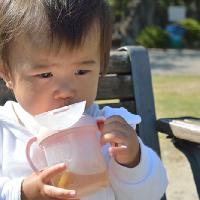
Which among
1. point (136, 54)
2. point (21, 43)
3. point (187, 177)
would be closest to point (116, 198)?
point (21, 43)

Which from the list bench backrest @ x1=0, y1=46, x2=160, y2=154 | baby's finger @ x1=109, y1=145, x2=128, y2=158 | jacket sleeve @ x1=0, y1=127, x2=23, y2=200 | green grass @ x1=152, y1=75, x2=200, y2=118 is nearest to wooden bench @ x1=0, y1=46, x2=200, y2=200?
bench backrest @ x1=0, y1=46, x2=160, y2=154

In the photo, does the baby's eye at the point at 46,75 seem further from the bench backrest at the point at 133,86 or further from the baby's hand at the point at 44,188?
the bench backrest at the point at 133,86

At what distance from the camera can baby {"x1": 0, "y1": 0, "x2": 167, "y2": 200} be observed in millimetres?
1693

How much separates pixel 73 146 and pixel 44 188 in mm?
143

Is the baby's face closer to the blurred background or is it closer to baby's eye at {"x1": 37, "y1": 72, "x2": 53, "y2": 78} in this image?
baby's eye at {"x1": 37, "y1": 72, "x2": 53, "y2": 78}

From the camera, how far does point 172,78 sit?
1303 centimetres

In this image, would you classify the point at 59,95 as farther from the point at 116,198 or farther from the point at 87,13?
the point at 116,198

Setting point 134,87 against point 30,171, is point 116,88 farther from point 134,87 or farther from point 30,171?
point 30,171

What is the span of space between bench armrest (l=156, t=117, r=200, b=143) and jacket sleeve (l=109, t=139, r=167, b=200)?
16.6 inches

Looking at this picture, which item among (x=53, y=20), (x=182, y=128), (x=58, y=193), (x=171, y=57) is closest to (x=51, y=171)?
(x=58, y=193)

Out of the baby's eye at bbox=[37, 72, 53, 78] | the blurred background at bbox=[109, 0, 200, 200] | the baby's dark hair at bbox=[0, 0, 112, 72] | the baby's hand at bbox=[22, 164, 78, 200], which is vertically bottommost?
the blurred background at bbox=[109, 0, 200, 200]

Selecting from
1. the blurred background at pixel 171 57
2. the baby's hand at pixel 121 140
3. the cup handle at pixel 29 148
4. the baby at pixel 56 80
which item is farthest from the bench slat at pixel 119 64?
→ the cup handle at pixel 29 148

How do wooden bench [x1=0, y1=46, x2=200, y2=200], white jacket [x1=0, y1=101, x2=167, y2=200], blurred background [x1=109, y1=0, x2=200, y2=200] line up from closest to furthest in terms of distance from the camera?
white jacket [x1=0, y1=101, x2=167, y2=200], wooden bench [x1=0, y1=46, x2=200, y2=200], blurred background [x1=109, y1=0, x2=200, y2=200]

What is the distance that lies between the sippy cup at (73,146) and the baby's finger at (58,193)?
0.02 m
